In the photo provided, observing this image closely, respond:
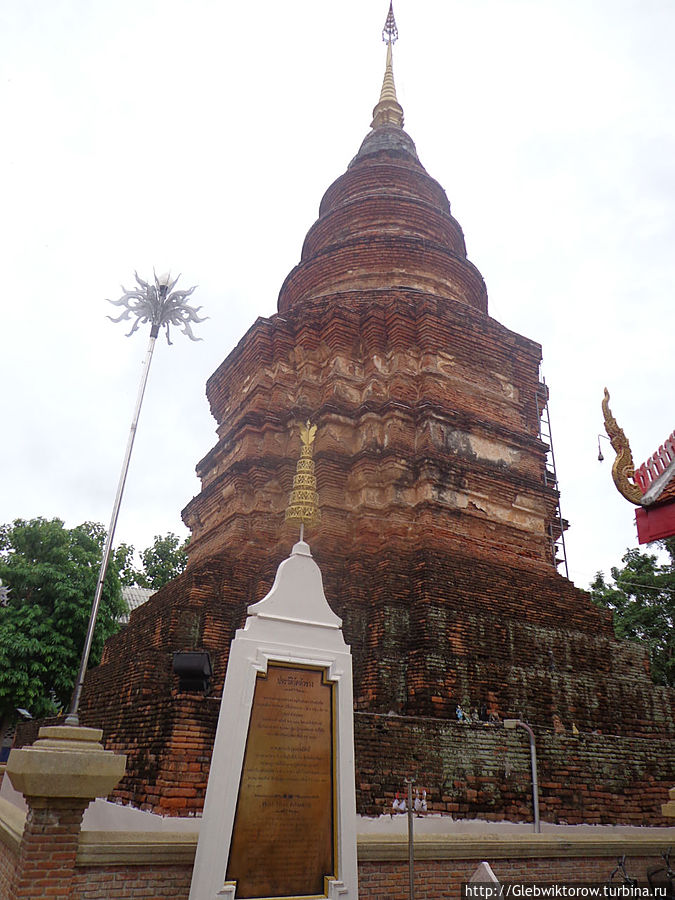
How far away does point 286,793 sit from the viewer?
15.0ft

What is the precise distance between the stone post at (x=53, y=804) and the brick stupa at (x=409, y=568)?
215cm

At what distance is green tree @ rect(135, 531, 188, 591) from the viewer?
27688 millimetres

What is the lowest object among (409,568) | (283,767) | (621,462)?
(283,767)

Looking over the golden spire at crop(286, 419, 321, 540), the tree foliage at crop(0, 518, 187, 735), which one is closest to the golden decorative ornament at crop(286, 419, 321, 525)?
the golden spire at crop(286, 419, 321, 540)

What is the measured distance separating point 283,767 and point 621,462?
5336 mm

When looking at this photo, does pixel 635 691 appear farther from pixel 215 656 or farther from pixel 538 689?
pixel 215 656

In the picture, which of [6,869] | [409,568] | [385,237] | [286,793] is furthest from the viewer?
[385,237]

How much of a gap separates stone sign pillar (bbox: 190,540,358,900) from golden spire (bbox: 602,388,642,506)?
13.7 feet

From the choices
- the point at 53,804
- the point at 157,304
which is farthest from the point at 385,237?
the point at 53,804

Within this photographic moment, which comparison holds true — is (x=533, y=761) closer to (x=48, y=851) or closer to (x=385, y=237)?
(x=48, y=851)

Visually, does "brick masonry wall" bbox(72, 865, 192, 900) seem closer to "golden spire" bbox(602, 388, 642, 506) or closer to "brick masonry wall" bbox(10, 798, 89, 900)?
"brick masonry wall" bbox(10, 798, 89, 900)

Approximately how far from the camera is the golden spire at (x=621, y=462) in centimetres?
754

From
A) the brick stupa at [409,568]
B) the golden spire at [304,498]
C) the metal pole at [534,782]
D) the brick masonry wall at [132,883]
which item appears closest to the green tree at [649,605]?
the brick stupa at [409,568]

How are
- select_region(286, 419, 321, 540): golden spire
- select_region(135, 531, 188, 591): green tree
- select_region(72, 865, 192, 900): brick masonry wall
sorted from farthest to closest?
select_region(135, 531, 188, 591): green tree → select_region(286, 419, 321, 540): golden spire → select_region(72, 865, 192, 900): brick masonry wall
